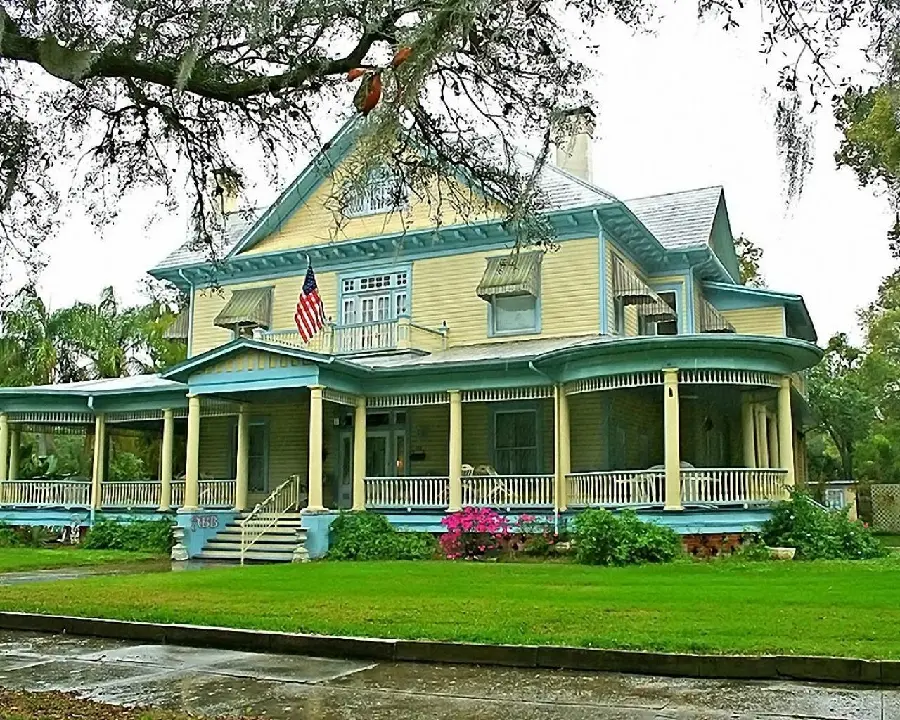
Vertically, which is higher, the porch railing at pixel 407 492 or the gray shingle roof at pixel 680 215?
the gray shingle roof at pixel 680 215

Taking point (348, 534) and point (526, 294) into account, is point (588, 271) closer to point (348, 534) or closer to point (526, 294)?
point (526, 294)

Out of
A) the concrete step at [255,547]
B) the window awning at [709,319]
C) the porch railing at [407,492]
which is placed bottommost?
the concrete step at [255,547]

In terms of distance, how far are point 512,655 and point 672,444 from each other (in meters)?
10.7

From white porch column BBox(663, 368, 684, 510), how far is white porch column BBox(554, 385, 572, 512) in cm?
219

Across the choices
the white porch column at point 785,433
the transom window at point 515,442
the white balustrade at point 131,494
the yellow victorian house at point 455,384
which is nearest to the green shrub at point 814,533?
the yellow victorian house at point 455,384

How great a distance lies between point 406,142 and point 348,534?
39.7 ft

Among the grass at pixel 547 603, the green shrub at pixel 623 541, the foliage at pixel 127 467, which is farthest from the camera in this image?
the foliage at pixel 127 467

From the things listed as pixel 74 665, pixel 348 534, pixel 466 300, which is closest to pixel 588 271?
pixel 466 300

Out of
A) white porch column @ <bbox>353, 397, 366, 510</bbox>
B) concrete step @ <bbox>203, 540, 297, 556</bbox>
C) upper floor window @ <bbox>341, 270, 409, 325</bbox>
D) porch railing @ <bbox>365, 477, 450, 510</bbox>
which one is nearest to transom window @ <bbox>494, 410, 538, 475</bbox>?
porch railing @ <bbox>365, 477, 450, 510</bbox>

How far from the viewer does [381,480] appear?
71.0 feet

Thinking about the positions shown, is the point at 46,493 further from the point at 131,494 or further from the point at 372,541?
the point at 372,541

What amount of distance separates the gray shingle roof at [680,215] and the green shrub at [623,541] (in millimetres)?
8570

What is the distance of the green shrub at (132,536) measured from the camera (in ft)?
75.2

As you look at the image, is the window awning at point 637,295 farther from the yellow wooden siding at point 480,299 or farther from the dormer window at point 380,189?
the dormer window at point 380,189
